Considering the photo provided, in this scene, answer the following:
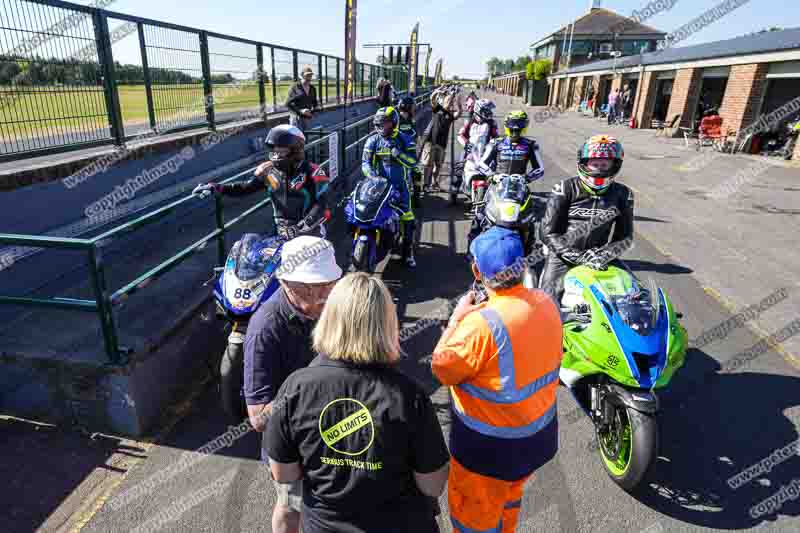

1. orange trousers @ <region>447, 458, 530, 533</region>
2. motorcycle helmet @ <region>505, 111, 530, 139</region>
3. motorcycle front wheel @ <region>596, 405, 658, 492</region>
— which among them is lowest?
motorcycle front wheel @ <region>596, 405, 658, 492</region>

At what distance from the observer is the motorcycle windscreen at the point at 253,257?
12.0ft

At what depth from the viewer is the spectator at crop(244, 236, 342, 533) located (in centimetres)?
242

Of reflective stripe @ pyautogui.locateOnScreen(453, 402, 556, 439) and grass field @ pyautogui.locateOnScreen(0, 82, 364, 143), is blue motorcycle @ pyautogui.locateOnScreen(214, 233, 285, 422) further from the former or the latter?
grass field @ pyautogui.locateOnScreen(0, 82, 364, 143)

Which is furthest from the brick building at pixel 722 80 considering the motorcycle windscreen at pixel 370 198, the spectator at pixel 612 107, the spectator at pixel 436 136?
the motorcycle windscreen at pixel 370 198

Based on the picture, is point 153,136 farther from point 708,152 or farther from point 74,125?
point 708,152

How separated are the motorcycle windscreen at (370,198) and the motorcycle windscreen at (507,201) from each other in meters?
1.25

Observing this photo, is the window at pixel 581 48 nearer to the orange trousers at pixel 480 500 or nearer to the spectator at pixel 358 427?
the orange trousers at pixel 480 500

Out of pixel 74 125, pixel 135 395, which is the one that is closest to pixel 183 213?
pixel 74 125

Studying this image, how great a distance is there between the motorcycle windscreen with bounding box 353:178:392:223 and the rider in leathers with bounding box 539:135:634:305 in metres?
1.96

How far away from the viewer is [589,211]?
4707 millimetres

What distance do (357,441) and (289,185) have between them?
137 inches

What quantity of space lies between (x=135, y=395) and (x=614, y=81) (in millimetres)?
39490

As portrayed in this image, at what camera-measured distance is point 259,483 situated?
3.38 m

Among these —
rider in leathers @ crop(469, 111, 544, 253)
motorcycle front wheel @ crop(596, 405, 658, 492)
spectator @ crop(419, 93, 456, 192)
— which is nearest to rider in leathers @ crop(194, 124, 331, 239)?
motorcycle front wheel @ crop(596, 405, 658, 492)
